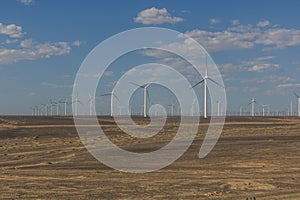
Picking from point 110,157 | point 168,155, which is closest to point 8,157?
point 110,157

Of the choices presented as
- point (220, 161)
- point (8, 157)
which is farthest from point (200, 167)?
point (8, 157)

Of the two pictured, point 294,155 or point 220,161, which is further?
point 294,155

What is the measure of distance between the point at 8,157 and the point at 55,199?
21.4m

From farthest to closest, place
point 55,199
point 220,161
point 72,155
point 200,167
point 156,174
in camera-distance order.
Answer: point 72,155, point 220,161, point 200,167, point 156,174, point 55,199

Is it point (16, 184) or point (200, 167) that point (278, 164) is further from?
point (16, 184)

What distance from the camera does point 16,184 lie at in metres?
24.3

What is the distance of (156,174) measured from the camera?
91.2 ft

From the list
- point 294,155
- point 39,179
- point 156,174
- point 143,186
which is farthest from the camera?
point 294,155

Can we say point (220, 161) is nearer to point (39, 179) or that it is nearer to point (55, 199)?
point (39, 179)

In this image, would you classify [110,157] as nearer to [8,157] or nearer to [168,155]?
[168,155]

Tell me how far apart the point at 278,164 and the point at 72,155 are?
16692 mm

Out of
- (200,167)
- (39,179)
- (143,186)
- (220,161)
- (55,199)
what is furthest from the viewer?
(220,161)

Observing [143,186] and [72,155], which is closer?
[143,186]

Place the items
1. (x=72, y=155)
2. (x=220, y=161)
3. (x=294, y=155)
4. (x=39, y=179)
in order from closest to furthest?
(x=39, y=179) → (x=220, y=161) → (x=294, y=155) → (x=72, y=155)
